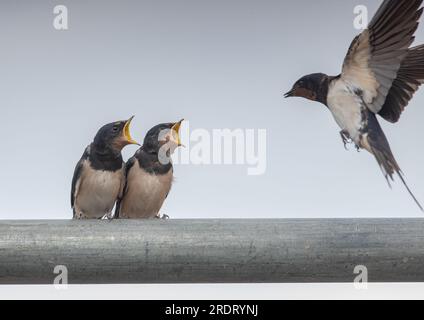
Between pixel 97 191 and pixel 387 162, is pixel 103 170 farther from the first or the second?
pixel 387 162

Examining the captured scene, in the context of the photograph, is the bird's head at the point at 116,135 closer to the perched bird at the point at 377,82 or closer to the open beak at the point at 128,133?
the open beak at the point at 128,133

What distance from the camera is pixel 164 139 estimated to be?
1403 millimetres

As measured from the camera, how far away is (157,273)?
591mm

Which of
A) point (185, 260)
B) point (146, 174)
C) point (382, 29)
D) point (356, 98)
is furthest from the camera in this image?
point (146, 174)

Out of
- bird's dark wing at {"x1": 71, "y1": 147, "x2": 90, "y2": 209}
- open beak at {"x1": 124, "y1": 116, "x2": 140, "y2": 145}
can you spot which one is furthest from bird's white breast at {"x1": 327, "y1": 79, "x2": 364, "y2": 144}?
bird's dark wing at {"x1": 71, "y1": 147, "x2": 90, "y2": 209}

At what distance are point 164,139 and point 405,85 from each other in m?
0.58

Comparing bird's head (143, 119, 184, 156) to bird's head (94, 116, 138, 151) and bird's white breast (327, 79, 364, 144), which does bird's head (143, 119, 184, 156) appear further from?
bird's white breast (327, 79, 364, 144)

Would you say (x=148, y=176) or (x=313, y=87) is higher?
(x=313, y=87)

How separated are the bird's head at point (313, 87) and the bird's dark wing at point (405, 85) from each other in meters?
0.14

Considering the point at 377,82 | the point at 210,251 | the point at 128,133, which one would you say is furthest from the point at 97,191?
the point at 210,251

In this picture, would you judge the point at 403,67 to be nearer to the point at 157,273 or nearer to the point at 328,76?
the point at 328,76
